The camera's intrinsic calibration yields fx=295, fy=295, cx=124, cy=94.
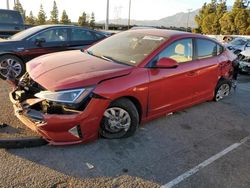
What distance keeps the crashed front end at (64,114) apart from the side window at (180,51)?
1458 mm

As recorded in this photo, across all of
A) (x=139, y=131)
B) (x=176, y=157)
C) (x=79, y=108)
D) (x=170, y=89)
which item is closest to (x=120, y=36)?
(x=170, y=89)

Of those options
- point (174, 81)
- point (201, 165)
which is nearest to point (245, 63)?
point (174, 81)

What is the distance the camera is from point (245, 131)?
195 inches

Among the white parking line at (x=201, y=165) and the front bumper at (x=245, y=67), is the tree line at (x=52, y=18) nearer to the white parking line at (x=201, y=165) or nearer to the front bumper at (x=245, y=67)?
the front bumper at (x=245, y=67)

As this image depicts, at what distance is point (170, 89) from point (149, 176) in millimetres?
1770

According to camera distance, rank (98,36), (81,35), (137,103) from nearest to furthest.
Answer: (137,103), (81,35), (98,36)

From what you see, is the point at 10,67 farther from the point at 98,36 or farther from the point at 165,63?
the point at 165,63

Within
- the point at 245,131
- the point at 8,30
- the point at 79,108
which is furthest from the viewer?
the point at 8,30

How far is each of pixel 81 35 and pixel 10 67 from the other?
2254 mm

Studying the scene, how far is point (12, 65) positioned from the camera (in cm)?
722

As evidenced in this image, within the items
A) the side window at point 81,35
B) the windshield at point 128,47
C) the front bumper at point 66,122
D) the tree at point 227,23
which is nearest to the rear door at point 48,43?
the side window at point 81,35

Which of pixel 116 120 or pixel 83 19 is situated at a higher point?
pixel 116 120

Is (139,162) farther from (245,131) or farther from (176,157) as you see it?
(245,131)

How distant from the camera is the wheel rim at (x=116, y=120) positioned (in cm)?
403
